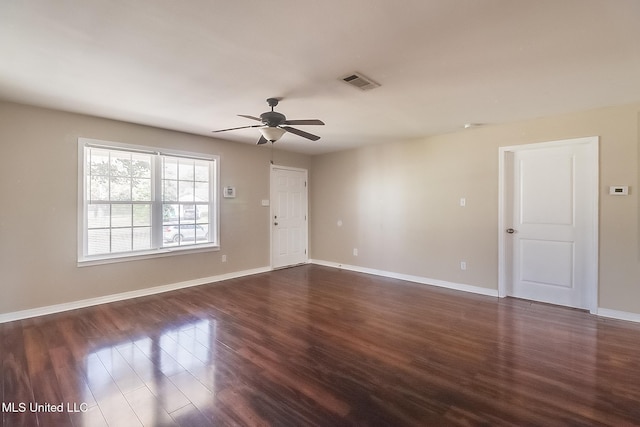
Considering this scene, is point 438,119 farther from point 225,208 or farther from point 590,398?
point 225,208

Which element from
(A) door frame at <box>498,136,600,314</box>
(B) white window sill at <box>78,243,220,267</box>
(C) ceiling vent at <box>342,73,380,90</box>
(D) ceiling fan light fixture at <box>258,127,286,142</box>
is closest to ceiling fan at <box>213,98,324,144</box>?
(D) ceiling fan light fixture at <box>258,127,286,142</box>

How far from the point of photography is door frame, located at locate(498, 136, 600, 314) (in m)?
3.43

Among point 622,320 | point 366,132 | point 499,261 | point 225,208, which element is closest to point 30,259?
point 225,208

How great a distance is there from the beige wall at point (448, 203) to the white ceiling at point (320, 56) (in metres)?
0.41

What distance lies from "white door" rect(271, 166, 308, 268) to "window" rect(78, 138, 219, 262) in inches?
50.8

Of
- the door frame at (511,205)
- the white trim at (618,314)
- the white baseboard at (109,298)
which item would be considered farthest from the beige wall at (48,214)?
the white trim at (618,314)

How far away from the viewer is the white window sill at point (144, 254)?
3759mm

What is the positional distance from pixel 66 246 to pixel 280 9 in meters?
3.80

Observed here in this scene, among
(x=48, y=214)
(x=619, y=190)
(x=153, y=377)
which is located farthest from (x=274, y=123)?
(x=619, y=190)

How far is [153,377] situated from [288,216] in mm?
4250

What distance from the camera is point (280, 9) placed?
174cm

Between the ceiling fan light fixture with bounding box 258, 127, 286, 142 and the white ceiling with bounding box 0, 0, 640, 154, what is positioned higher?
the white ceiling with bounding box 0, 0, 640, 154

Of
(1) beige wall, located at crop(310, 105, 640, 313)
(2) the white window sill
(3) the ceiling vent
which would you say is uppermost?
(3) the ceiling vent

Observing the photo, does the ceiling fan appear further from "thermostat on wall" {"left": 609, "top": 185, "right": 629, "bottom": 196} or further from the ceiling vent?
"thermostat on wall" {"left": 609, "top": 185, "right": 629, "bottom": 196}
